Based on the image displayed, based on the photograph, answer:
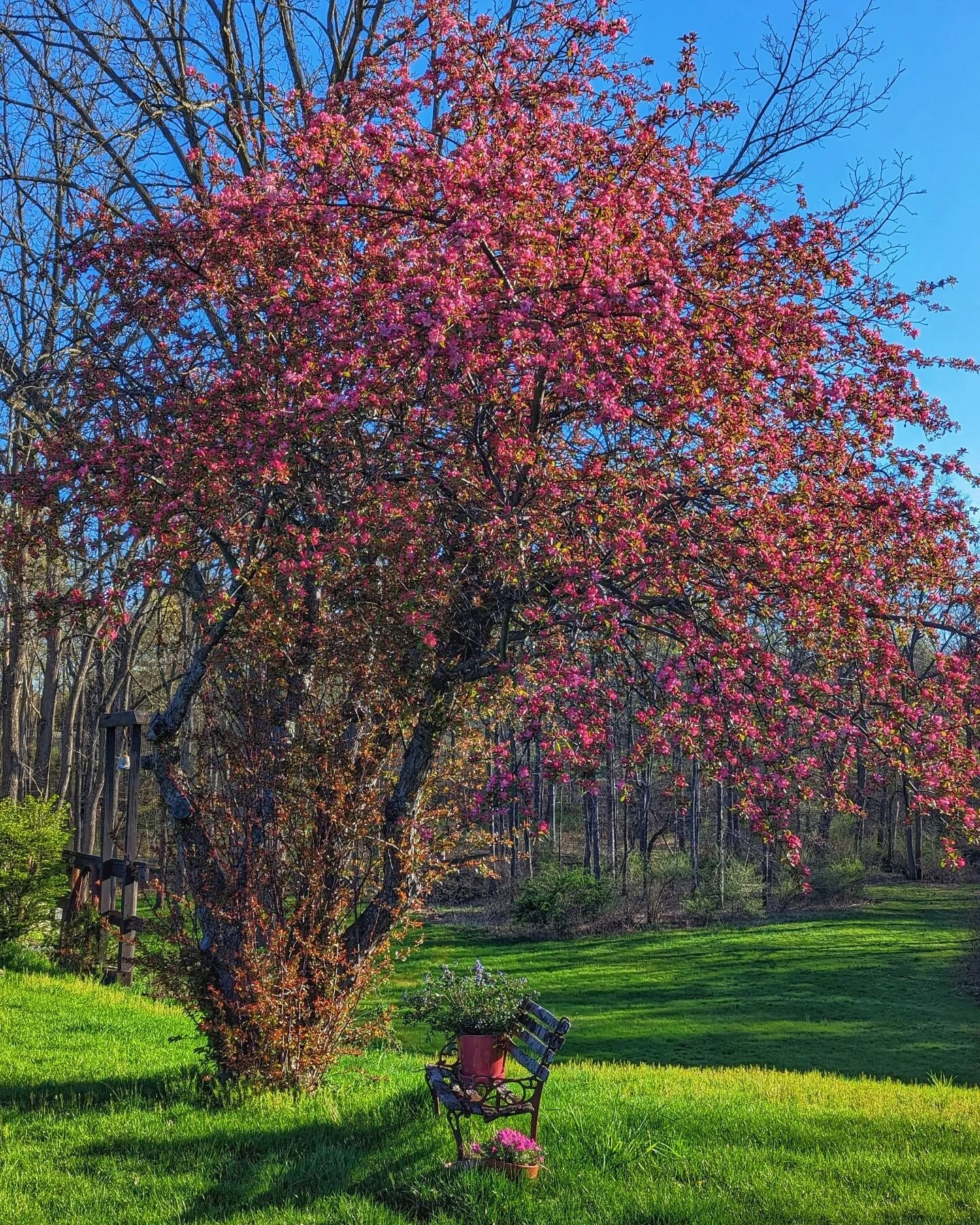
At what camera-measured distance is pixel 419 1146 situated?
5.41 metres

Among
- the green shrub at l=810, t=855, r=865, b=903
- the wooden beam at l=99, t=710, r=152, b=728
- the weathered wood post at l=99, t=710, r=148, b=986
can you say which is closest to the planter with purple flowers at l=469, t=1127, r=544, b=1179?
the weathered wood post at l=99, t=710, r=148, b=986

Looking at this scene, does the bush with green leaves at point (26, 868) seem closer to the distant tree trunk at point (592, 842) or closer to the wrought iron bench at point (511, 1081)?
the wrought iron bench at point (511, 1081)

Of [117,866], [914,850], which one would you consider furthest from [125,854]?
[914,850]

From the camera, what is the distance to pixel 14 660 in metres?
16.1


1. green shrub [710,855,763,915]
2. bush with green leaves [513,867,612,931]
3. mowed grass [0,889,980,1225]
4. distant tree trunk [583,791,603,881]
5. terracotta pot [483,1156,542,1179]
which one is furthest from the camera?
distant tree trunk [583,791,603,881]

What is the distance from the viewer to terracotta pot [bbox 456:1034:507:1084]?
5.70 meters

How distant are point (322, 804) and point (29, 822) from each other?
24.2ft

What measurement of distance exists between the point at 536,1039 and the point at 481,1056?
38cm

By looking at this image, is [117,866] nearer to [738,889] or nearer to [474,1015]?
[474,1015]

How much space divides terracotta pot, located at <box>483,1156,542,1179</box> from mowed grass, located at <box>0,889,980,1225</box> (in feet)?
0.25

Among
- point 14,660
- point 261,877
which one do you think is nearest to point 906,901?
point 14,660

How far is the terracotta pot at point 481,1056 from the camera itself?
5699 mm

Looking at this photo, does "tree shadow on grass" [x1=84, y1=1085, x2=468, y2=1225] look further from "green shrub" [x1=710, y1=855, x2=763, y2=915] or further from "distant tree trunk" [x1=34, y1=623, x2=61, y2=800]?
"green shrub" [x1=710, y1=855, x2=763, y2=915]

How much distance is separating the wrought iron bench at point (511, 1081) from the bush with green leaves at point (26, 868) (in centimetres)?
757
